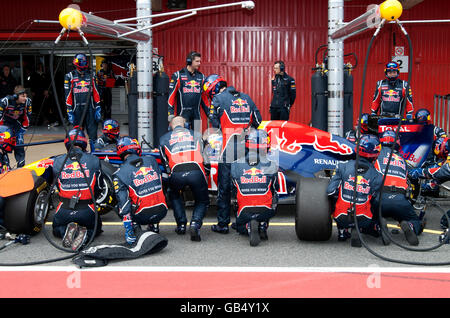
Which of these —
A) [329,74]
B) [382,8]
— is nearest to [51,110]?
[329,74]

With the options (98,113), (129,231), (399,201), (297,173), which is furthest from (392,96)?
(129,231)

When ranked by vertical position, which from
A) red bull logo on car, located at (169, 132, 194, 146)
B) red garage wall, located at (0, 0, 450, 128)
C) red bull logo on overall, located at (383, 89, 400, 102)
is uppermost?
red garage wall, located at (0, 0, 450, 128)

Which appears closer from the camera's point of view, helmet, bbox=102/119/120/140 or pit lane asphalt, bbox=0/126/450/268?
pit lane asphalt, bbox=0/126/450/268

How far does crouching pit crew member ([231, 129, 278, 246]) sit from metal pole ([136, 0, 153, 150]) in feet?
11.4

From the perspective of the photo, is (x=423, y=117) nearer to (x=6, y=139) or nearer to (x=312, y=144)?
(x=312, y=144)

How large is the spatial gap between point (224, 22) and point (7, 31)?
20.1 feet

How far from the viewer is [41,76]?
17.6 metres

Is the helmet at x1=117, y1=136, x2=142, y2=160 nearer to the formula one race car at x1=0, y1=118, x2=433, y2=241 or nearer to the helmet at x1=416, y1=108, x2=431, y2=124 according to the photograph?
the formula one race car at x1=0, y1=118, x2=433, y2=241

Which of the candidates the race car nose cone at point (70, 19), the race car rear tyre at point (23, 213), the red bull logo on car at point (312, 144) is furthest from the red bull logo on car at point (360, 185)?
the race car rear tyre at point (23, 213)

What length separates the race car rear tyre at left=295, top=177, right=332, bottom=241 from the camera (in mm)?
5887

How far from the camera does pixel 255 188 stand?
6094mm

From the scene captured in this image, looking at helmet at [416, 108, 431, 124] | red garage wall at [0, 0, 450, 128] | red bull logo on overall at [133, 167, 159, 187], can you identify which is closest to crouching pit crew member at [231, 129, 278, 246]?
red bull logo on overall at [133, 167, 159, 187]

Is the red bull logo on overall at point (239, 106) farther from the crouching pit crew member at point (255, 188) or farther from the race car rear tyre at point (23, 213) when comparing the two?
the race car rear tyre at point (23, 213)

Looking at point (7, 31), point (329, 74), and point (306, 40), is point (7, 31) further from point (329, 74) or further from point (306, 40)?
point (329, 74)
